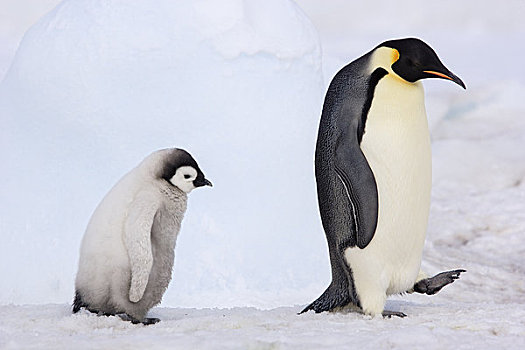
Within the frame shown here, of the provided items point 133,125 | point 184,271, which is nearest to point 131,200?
point 184,271

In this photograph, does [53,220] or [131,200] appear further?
[53,220]

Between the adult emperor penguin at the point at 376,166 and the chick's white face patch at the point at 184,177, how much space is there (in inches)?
12.1

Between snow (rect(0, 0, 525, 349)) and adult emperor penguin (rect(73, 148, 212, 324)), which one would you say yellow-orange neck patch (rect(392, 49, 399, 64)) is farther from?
snow (rect(0, 0, 525, 349))

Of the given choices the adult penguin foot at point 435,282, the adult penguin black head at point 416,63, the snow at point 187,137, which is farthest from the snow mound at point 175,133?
the adult penguin black head at point 416,63

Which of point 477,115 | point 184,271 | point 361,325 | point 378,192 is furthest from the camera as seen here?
point 477,115

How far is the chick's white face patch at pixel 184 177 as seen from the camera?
5.87 ft

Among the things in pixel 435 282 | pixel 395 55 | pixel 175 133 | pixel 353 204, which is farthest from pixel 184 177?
pixel 175 133

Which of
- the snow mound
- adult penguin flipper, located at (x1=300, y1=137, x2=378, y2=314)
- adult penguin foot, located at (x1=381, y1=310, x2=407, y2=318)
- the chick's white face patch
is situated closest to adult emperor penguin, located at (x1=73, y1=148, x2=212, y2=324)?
the chick's white face patch

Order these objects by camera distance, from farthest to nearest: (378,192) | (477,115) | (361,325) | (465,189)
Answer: (477,115), (465,189), (378,192), (361,325)

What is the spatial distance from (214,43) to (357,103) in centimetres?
198

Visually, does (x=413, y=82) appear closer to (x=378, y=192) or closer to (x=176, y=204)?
(x=378, y=192)

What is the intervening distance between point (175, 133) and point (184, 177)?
177 cm

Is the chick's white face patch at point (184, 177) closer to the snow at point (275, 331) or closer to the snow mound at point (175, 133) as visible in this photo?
the snow at point (275, 331)

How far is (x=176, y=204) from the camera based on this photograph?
71.1 inches
